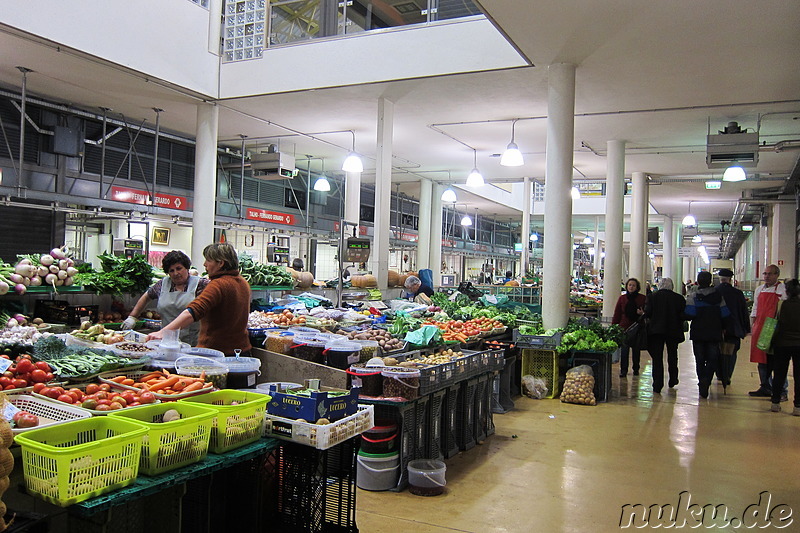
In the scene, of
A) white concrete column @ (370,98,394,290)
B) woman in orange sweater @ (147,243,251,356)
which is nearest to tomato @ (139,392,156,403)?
woman in orange sweater @ (147,243,251,356)

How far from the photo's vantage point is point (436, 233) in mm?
19047

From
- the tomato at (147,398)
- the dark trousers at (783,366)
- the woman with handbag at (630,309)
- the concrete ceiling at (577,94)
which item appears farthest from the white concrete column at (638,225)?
the tomato at (147,398)

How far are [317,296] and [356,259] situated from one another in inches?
39.1

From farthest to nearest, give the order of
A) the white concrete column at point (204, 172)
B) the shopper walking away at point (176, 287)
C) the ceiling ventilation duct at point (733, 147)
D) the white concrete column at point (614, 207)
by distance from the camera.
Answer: the white concrete column at point (614, 207), the white concrete column at point (204, 172), the ceiling ventilation duct at point (733, 147), the shopper walking away at point (176, 287)

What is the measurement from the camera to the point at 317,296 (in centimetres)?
974

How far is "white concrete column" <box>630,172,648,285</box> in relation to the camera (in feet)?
51.4

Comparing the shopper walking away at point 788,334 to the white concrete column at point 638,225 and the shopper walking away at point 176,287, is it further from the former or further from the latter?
the white concrete column at point 638,225

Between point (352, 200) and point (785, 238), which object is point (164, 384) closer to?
point (352, 200)

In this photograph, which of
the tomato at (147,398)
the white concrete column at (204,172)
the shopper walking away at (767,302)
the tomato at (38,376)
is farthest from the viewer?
the white concrete column at (204,172)

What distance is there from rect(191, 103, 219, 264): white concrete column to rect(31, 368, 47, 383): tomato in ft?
24.4

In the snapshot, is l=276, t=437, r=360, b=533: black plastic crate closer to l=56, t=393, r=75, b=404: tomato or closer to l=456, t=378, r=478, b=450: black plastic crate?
l=56, t=393, r=75, b=404: tomato

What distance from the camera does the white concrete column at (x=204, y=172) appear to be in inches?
432

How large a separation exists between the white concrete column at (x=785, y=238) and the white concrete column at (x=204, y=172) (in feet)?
52.4

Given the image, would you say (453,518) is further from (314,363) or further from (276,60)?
(276,60)
